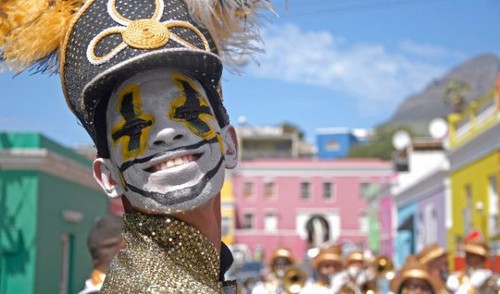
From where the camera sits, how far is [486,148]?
1752 centimetres

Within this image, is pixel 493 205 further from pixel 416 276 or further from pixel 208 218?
pixel 208 218

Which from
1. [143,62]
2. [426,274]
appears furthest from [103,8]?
[426,274]

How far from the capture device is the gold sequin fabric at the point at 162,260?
7.50 ft

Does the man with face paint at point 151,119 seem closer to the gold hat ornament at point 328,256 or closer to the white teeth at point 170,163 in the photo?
the white teeth at point 170,163

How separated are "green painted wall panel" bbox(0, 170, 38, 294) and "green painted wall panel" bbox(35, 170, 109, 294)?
21 centimetres

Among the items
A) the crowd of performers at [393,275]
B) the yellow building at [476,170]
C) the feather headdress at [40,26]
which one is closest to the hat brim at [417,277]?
the crowd of performers at [393,275]

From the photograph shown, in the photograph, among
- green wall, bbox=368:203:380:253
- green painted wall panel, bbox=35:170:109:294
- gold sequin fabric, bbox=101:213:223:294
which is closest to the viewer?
gold sequin fabric, bbox=101:213:223:294

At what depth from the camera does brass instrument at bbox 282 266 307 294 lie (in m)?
9.59

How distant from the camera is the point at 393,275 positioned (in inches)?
371

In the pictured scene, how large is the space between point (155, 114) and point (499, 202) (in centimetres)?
1517

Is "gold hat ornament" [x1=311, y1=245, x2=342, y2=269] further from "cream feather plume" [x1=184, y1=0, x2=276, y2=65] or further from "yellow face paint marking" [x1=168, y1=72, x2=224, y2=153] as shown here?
"yellow face paint marking" [x1=168, y1=72, x2=224, y2=153]

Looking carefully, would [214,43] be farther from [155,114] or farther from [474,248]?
[474,248]

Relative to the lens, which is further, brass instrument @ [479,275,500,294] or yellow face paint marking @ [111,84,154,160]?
brass instrument @ [479,275,500,294]

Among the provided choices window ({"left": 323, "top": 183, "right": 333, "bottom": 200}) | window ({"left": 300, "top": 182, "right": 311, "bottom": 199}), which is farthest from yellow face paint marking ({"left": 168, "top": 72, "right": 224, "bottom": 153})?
window ({"left": 323, "top": 183, "right": 333, "bottom": 200})
